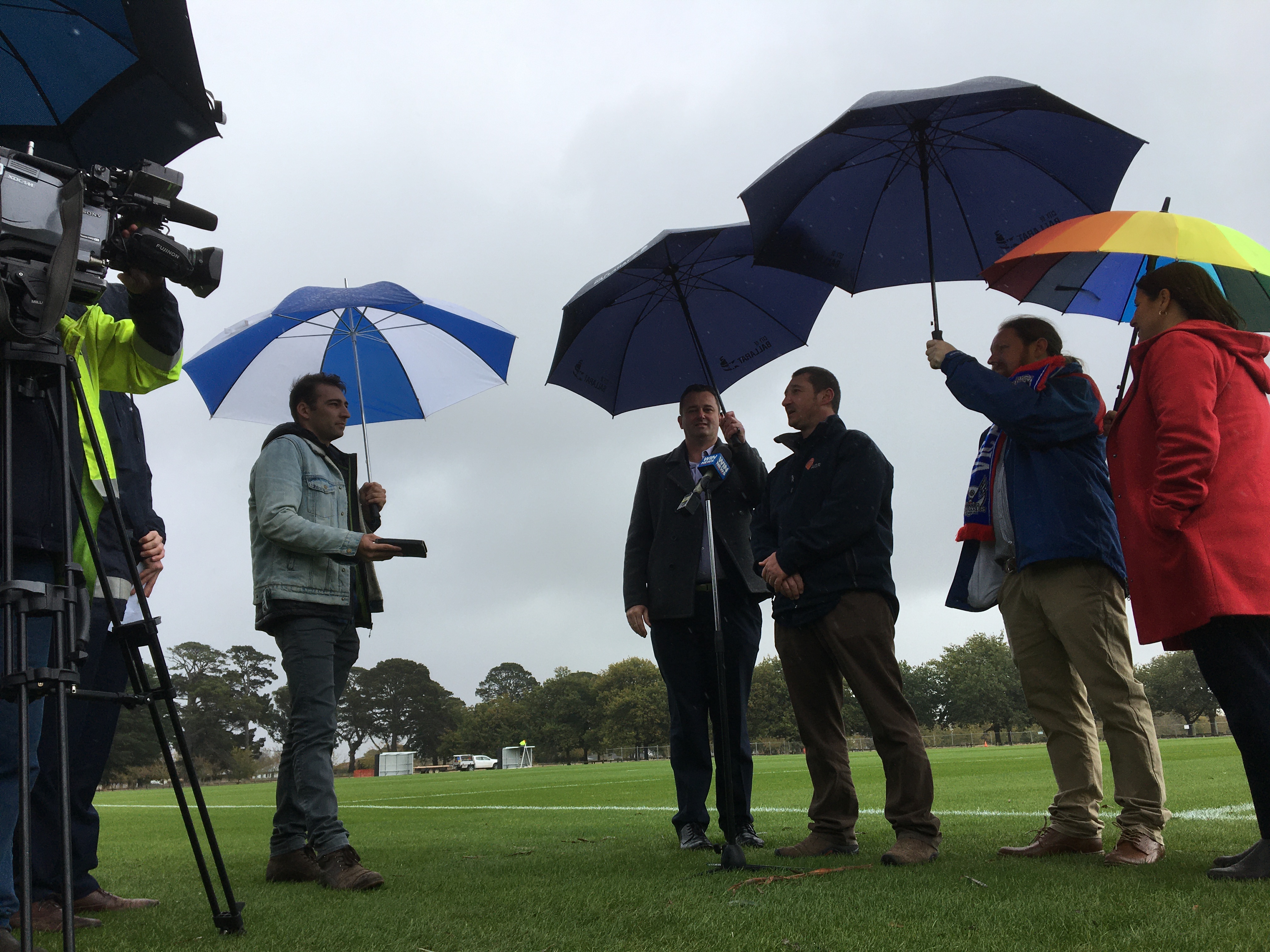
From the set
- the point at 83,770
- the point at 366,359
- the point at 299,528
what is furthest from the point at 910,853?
the point at 366,359

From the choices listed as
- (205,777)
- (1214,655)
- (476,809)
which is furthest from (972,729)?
(1214,655)

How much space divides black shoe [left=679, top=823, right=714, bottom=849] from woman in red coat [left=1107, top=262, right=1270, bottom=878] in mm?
2310

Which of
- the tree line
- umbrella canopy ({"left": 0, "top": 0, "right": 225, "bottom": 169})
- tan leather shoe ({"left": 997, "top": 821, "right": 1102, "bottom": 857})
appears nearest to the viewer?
umbrella canopy ({"left": 0, "top": 0, "right": 225, "bottom": 169})

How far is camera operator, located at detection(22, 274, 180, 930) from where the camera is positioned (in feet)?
10.6

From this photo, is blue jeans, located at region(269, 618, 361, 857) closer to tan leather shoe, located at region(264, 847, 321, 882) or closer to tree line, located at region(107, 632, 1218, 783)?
tan leather shoe, located at region(264, 847, 321, 882)

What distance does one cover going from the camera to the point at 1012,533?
13.8ft

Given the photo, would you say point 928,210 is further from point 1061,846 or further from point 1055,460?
point 1061,846

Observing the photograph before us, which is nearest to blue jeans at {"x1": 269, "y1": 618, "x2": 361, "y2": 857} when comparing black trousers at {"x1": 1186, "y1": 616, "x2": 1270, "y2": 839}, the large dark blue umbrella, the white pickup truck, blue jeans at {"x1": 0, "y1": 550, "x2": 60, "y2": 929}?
blue jeans at {"x1": 0, "y1": 550, "x2": 60, "y2": 929}

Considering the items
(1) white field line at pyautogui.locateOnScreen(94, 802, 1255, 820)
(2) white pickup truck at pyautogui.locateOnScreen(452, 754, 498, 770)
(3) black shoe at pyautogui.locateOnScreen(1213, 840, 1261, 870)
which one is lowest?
(2) white pickup truck at pyautogui.locateOnScreen(452, 754, 498, 770)

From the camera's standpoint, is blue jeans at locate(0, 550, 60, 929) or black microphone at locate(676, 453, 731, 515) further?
black microphone at locate(676, 453, 731, 515)

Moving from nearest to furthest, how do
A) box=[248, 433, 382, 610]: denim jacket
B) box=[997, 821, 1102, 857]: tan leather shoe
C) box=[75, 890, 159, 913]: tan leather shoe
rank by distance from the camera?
box=[75, 890, 159, 913]: tan leather shoe < box=[997, 821, 1102, 857]: tan leather shoe < box=[248, 433, 382, 610]: denim jacket

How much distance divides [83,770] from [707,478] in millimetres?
2792

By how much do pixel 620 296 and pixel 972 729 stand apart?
3610 inches

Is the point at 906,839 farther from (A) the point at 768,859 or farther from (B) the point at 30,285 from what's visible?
(B) the point at 30,285
